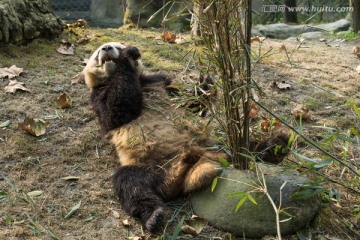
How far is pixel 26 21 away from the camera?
18.8 feet

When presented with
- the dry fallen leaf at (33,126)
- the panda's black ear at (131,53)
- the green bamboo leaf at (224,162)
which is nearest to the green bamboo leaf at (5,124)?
the dry fallen leaf at (33,126)

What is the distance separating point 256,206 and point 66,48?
3.70m

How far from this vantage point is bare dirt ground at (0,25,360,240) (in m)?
3.15

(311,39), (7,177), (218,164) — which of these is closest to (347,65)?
(311,39)

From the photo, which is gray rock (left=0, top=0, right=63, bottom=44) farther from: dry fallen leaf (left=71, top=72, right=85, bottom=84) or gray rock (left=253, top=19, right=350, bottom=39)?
gray rock (left=253, top=19, right=350, bottom=39)

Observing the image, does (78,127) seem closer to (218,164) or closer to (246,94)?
(218,164)

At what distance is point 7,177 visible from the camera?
3.65 m

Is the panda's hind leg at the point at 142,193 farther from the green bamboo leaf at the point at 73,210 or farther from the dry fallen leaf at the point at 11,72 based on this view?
the dry fallen leaf at the point at 11,72

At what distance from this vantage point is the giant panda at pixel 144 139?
11.0ft

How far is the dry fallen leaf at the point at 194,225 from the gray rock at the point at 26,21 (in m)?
3.42

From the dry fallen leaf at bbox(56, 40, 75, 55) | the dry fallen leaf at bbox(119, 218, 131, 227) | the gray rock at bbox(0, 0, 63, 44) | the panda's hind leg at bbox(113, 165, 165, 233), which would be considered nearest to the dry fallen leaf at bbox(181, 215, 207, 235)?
the panda's hind leg at bbox(113, 165, 165, 233)

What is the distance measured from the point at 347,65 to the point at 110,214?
12.3ft

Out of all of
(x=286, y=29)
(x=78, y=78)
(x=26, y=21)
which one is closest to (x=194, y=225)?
(x=78, y=78)

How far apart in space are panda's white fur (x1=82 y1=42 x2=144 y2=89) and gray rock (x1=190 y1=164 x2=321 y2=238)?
1.78m
